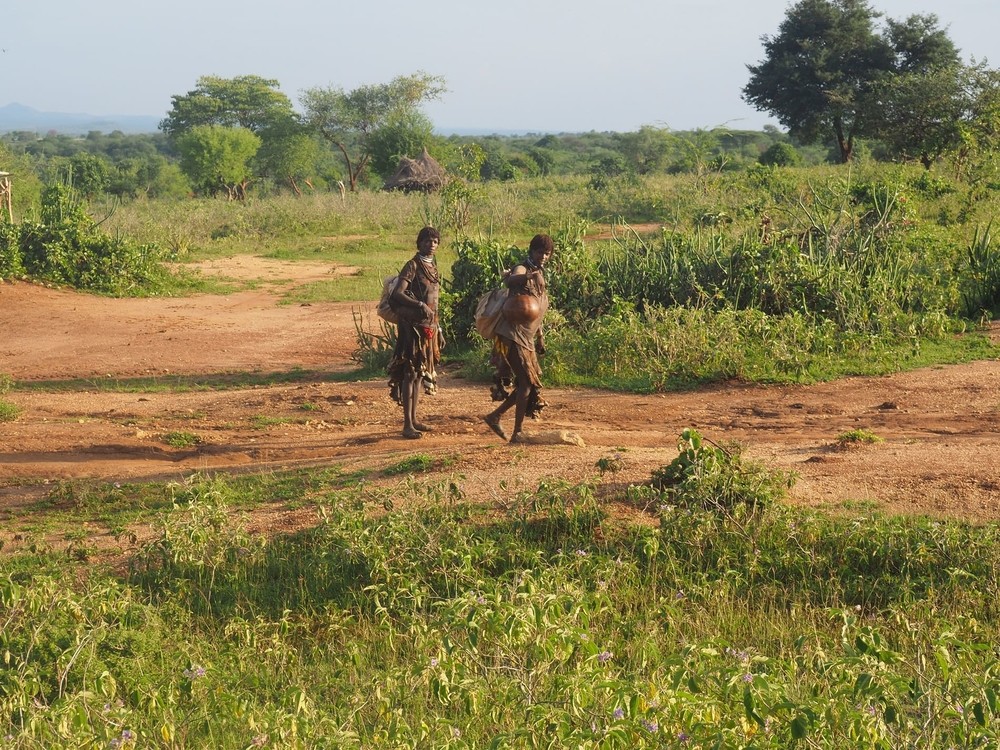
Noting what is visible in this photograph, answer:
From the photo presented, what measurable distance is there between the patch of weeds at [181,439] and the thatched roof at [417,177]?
63.7ft

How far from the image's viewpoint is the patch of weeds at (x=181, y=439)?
7.98 meters

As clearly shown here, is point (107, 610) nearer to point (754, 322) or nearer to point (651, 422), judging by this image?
point (651, 422)

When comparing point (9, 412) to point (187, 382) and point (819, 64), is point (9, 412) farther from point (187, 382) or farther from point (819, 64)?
point (819, 64)

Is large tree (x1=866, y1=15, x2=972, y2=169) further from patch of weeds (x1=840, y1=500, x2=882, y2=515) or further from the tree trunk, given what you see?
patch of weeds (x1=840, y1=500, x2=882, y2=515)

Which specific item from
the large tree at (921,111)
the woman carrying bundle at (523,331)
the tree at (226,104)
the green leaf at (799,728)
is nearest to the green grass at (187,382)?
the woman carrying bundle at (523,331)

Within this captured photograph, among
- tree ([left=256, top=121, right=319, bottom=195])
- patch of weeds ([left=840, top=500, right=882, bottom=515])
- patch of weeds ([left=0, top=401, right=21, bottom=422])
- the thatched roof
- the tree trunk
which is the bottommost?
patch of weeds ([left=0, top=401, right=21, bottom=422])

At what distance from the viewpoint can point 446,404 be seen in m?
8.80

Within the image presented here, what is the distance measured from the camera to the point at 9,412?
8891 millimetres

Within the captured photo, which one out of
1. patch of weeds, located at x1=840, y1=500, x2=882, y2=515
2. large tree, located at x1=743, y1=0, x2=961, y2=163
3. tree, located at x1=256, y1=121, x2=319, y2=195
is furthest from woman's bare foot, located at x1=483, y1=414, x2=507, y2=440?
tree, located at x1=256, y1=121, x2=319, y2=195

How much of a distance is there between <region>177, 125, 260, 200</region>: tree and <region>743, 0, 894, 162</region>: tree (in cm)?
1584

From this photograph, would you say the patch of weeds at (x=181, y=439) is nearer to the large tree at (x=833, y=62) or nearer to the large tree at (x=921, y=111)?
the large tree at (x=921, y=111)

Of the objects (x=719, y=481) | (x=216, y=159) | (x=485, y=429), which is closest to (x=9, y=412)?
(x=485, y=429)

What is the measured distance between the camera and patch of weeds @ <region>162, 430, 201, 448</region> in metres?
7.98

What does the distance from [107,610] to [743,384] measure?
5.68m
